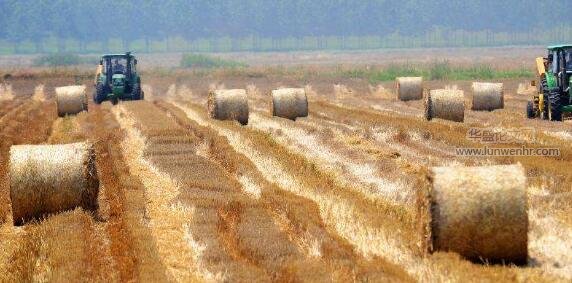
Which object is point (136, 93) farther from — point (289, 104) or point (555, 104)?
point (555, 104)

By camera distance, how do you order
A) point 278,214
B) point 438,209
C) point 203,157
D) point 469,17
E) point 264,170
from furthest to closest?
point 469,17 → point 203,157 → point 264,170 → point 278,214 → point 438,209

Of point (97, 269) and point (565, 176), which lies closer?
point (97, 269)

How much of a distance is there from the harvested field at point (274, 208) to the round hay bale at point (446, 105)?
1.14 m


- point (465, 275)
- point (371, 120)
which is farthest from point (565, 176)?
point (371, 120)

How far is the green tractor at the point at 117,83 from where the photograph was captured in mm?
36438

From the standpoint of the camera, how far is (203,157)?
17172 mm

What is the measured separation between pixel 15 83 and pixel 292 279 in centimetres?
4827

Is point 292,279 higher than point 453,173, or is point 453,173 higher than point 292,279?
point 453,173

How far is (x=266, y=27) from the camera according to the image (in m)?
192

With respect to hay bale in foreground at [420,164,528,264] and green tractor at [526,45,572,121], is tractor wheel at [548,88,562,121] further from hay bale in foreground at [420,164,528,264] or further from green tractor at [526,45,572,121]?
hay bale in foreground at [420,164,528,264]

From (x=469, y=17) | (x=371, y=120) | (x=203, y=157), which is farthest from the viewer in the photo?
(x=469, y=17)

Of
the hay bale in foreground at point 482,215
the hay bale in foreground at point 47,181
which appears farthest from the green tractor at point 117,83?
the hay bale in foreground at point 482,215

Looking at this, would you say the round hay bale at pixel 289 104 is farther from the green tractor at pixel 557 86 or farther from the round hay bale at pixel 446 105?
the green tractor at pixel 557 86

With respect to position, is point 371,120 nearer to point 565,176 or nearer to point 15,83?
point 565,176
